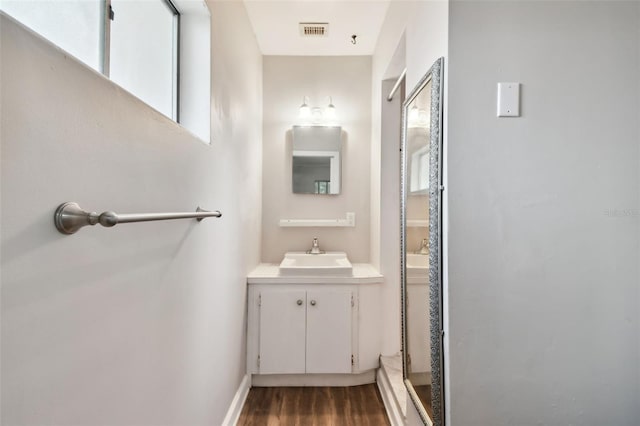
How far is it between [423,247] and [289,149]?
5.41 ft

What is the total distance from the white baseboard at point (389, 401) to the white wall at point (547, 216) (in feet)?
2.33

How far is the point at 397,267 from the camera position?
2.21 meters

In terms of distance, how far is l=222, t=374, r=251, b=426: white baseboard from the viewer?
163 cm

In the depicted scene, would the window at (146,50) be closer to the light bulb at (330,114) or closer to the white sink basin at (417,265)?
the white sink basin at (417,265)

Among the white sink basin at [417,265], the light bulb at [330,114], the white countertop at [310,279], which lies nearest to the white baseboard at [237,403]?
the white countertop at [310,279]

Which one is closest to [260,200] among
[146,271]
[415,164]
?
[415,164]

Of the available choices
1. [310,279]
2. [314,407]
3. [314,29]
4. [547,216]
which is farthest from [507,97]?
[314,407]

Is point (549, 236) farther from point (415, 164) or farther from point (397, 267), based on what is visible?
point (397, 267)

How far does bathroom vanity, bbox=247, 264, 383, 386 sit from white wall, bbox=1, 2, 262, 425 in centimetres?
66

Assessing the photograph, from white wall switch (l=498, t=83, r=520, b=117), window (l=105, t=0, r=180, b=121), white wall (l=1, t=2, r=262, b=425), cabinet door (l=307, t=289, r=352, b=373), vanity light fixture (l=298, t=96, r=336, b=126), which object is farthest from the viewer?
vanity light fixture (l=298, t=96, r=336, b=126)

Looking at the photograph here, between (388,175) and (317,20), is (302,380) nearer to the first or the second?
(388,175)

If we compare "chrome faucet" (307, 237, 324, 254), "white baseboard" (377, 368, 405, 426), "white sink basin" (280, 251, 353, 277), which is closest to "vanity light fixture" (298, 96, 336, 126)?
"chrome faucet" (307, 237, 324, 254)

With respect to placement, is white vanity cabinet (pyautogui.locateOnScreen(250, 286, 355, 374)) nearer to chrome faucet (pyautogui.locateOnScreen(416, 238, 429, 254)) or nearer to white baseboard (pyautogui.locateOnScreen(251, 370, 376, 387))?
white baseboard (pyautogui.locateOnScreen(251, 370, 376, 387))

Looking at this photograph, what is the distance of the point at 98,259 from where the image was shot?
0.68m
